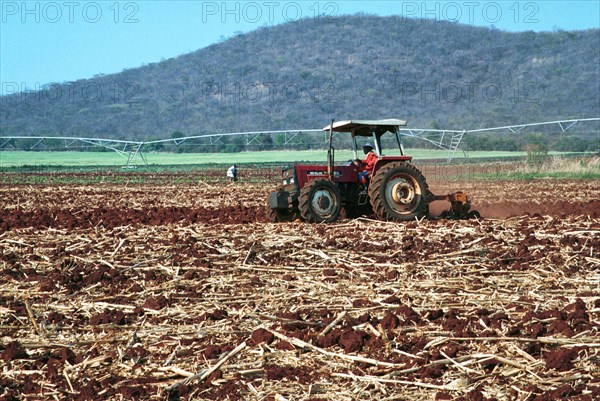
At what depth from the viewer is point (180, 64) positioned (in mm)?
162625

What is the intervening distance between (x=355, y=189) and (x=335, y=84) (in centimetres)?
12417

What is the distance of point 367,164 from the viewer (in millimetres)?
14984

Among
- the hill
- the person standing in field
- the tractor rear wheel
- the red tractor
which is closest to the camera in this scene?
the red tractor

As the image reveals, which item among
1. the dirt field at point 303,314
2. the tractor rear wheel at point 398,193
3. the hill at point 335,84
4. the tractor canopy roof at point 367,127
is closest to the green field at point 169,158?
the hill at point 335,84

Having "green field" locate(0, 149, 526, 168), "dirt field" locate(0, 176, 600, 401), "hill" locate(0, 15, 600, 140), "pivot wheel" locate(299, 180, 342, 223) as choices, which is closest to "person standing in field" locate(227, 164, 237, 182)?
"pivot wheel" locate(299, 180, 342, 223)

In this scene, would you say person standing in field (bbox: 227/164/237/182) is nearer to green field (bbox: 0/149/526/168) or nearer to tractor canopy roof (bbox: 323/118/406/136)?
tractor canopy roof (bbox: 323/118/406/136)

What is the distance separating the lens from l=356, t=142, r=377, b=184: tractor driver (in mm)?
14883

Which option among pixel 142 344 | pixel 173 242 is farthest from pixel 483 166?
pixel 142 344

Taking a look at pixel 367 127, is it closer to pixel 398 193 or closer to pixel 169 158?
pixel 398 193

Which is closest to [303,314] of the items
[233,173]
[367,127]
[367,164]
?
[367,127]

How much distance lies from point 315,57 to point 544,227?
14467 cm

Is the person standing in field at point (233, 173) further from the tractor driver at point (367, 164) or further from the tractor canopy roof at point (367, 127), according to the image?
the tractor canopy roof at point (367, 127)

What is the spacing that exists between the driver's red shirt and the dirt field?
93.6 inches

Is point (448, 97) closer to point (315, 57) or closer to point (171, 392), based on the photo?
point (315, 57)
